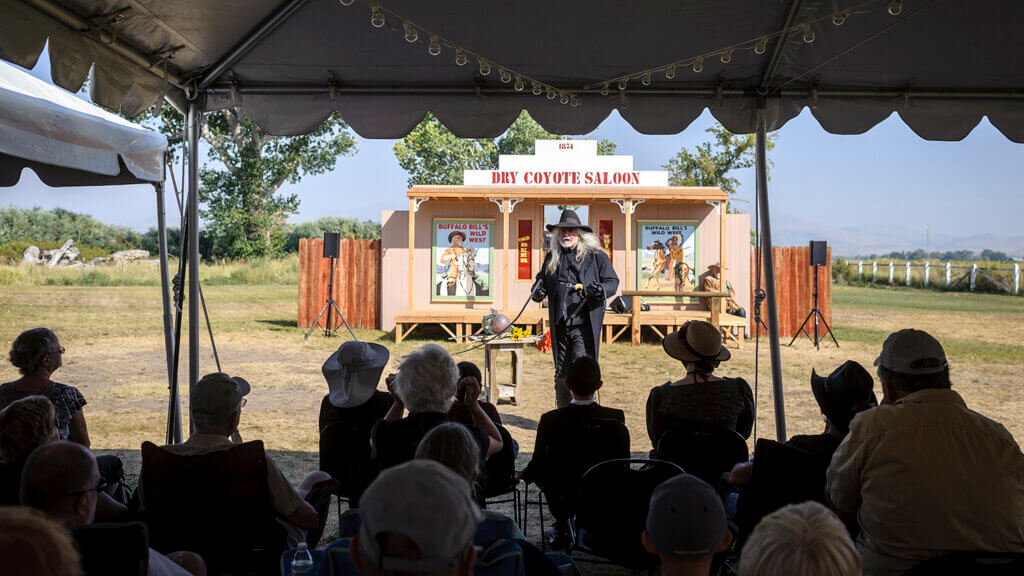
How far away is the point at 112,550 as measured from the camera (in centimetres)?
192

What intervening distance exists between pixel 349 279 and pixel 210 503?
13.7 metres

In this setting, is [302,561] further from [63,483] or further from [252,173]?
[252,173]

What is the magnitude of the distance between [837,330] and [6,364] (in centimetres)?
1623

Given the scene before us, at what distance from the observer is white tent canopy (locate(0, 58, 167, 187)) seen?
162 inches

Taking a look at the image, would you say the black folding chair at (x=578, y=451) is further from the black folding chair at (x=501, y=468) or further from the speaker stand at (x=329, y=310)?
the speaker stand at (x=329, y=310)

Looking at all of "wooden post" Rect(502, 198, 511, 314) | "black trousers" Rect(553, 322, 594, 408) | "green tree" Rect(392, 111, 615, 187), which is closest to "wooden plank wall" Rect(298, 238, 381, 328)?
"wooden post" Rect(502, 198, 511, 314)

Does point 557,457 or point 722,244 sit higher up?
point 722,244

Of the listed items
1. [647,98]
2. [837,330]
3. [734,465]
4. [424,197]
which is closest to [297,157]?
[424,197]

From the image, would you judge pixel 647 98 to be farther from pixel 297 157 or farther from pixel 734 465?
pixel 297 157

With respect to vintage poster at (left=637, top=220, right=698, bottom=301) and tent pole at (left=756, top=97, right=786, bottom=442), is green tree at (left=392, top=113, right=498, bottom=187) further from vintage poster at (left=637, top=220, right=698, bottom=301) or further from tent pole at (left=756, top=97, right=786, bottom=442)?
tent pole at (left=756, top=97, right=786, bottom=442)

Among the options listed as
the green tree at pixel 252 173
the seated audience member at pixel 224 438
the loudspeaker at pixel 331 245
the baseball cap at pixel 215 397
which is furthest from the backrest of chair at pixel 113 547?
the green tree at pixel 252 173

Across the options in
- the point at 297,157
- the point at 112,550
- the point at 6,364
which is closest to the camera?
the point at 112,550

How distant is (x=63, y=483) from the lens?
6.85 feet

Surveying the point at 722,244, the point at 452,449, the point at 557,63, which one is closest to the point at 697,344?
the point at 452,449
